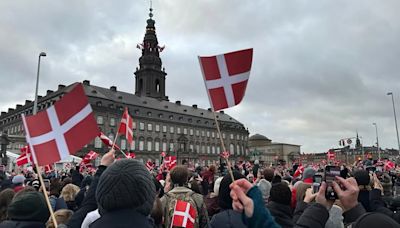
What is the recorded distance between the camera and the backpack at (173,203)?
459 centimetres

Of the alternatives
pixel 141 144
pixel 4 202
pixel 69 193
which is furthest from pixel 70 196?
pixel 141 144

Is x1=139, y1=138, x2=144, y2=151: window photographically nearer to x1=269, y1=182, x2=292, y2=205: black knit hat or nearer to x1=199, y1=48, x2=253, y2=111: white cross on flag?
x1=199, y1=48, x2=253, y2=111: white cross on flag

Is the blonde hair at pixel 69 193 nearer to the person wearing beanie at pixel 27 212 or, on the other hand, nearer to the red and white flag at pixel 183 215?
the red and white flag at pixel 183 215

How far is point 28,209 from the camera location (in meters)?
3.24

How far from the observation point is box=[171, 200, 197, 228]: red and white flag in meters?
4.36

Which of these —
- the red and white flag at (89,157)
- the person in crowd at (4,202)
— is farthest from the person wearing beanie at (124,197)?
the red and white flag at (89,157)

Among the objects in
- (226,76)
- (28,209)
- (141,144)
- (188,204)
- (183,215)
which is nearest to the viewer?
(28,209)

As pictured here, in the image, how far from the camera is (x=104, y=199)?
2102 mm

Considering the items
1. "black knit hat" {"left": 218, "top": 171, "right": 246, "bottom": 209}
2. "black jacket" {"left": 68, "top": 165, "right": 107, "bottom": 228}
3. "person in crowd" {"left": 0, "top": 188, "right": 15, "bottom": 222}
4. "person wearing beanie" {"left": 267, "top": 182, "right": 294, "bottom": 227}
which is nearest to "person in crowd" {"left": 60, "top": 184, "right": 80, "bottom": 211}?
"person in crowd" {"left": 0, "top": 188, "right": 15, "bottom": 222}

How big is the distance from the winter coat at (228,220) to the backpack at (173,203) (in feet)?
4.55

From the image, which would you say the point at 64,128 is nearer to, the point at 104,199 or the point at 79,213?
the point at 79,213

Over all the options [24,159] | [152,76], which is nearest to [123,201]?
[24,159]

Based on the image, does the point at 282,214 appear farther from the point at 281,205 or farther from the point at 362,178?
the point at 362,178

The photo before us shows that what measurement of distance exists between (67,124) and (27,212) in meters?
1.00
